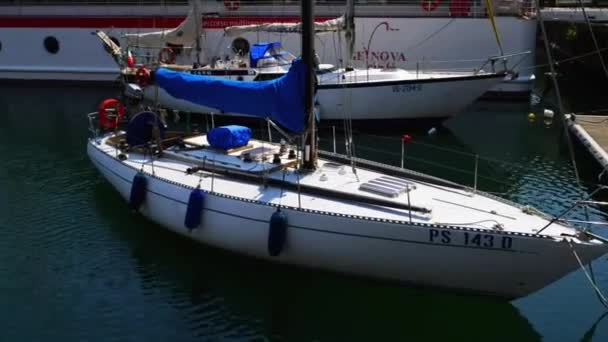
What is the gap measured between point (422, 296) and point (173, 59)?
22603mm

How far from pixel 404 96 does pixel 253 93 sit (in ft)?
36.2

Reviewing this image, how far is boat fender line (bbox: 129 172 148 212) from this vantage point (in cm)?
1413

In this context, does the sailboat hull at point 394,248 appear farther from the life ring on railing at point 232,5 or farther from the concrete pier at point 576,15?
the concrete pier at point 576,15

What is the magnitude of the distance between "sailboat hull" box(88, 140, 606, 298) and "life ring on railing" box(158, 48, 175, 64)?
1807cm

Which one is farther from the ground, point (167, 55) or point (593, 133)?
point (167, 55)

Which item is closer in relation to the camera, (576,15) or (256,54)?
(256,54)

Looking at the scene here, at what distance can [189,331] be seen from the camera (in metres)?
10.8

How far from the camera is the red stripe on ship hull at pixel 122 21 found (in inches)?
1286

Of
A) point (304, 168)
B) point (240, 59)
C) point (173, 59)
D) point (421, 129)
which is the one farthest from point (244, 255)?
point (173, 59)

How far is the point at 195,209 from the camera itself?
42.0 ft

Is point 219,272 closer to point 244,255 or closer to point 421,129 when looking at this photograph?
point 244,255

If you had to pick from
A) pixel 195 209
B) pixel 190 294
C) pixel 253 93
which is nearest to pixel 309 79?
pixel 253 93

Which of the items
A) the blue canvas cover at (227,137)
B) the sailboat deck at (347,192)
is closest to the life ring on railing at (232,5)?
the sailboat deck at (347,192)

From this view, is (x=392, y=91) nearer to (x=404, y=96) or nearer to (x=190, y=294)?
(x=404, y=96)
